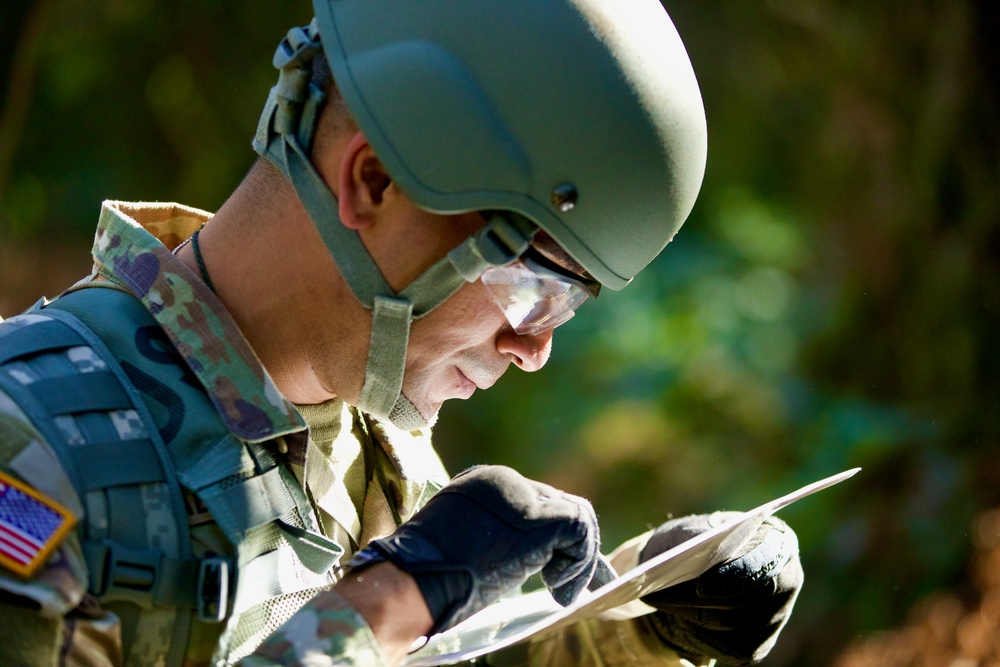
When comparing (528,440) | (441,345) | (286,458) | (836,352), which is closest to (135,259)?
(286,458)

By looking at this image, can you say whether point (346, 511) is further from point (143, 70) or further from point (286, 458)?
point (143, 70)

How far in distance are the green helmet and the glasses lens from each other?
0.20ft

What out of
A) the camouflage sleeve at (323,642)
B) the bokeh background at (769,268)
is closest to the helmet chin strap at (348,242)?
the camouflage sleeve at (323,642)

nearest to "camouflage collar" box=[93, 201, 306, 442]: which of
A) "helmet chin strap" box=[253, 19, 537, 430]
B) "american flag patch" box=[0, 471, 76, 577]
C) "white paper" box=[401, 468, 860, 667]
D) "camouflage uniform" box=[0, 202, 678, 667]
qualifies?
"camouflage uniform" box=[0, 202, 678, 667]

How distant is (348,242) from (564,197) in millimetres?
382

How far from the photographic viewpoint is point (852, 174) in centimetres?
658

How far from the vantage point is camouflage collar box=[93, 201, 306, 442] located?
1.70 metres

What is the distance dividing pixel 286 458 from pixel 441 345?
340mm

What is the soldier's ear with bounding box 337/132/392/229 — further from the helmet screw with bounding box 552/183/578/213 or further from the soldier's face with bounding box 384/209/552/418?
the helmet screw with bounding box 552/183/578/213

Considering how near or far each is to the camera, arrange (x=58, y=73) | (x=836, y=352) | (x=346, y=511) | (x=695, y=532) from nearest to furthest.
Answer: (x=346, y=511), (x=695, y=532), (x=58, y=73), (x=836, y=352)

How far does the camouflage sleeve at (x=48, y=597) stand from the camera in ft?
A: 4.48

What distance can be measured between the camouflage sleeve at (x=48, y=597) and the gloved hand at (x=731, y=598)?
43.4 inches

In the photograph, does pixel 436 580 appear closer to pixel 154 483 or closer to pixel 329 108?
pixel 154 483

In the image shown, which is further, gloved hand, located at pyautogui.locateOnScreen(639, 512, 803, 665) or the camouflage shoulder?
gloved hand, located at pyautogui.locateOnScreen(639, 512, 803, 665)
